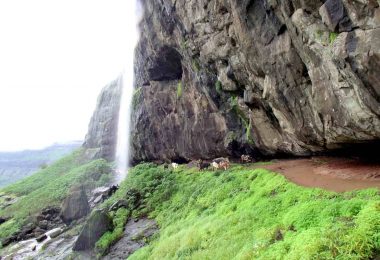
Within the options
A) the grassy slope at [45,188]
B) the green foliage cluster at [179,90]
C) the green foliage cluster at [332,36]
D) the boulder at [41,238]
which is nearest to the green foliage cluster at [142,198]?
the boulder at [41,238]

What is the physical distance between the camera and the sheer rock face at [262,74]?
15469mm

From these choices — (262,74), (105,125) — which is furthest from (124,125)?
(262,74)

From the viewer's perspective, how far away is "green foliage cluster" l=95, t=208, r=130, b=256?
27438mm

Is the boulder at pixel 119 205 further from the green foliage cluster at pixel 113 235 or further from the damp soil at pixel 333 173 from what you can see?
the damp soil at pixel 333 173

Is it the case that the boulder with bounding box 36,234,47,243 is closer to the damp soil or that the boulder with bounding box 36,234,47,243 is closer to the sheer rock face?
the sheer rock face

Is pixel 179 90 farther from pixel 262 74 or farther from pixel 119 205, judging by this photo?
pixel 262 74

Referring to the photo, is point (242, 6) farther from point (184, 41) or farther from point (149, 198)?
point (149, 198)

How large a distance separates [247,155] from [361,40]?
20073mm

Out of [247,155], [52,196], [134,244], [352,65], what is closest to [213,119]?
[247,155]

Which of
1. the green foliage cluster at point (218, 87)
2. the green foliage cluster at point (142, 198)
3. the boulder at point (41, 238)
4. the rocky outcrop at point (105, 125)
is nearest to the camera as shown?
the green foliage cluster at point (142, 198)

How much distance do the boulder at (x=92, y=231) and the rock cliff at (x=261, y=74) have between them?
542 inches

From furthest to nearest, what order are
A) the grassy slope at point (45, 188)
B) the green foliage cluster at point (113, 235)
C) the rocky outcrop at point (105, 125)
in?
the rocky outcrop at point (105, 125) < the grassy slope at point (45, 188) < the green foliage cluster at point (113, 235)

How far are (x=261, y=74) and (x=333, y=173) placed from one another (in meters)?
8.92

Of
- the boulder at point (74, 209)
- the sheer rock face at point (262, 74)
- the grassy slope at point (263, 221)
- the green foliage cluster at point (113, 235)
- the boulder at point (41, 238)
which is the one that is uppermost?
the sheer rock face at point (262, 74)
